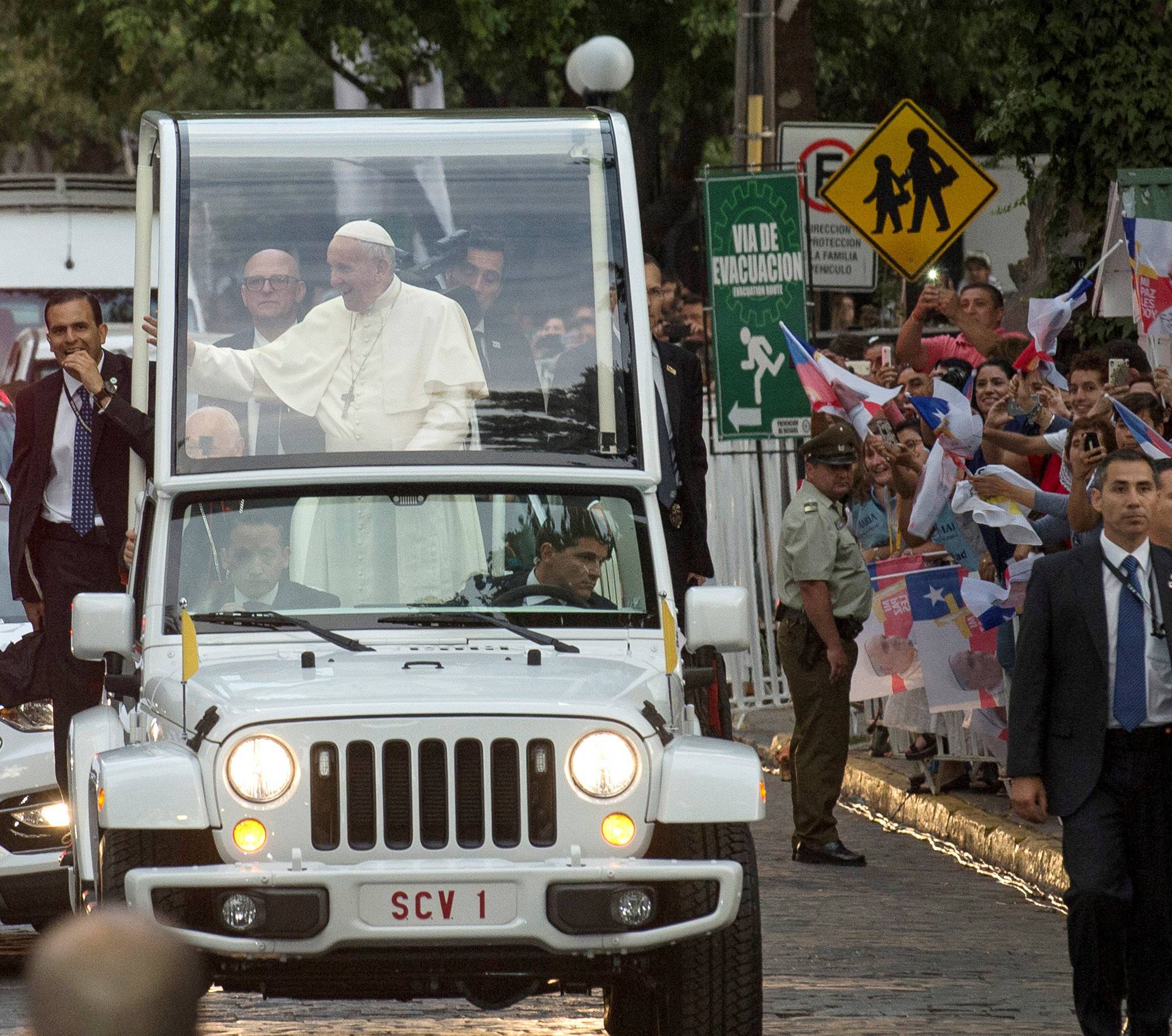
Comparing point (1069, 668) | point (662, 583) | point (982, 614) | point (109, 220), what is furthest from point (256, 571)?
point (109, 220)

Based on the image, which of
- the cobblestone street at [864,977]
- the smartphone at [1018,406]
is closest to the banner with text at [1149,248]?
the smartphone at [1018,406]

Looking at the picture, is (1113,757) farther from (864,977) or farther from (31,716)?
(31,716)

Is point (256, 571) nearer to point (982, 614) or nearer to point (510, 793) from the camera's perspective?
point (510, 793)

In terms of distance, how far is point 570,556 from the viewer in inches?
266

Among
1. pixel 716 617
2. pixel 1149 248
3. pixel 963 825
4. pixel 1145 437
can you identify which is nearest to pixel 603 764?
pixel 716 617

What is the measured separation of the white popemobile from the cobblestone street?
0.69 metres

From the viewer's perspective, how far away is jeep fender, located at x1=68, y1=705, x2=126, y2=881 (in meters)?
6.18

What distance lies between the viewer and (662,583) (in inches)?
265

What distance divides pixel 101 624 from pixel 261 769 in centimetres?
92

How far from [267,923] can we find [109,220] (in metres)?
19.4

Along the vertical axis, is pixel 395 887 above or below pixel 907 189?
below

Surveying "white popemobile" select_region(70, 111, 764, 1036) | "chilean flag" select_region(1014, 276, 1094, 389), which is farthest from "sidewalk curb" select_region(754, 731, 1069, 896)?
"white popemobile" select_region(70, 111, 764, 1036)

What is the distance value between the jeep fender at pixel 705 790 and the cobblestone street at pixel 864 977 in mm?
1371

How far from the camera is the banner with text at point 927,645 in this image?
11008mm
